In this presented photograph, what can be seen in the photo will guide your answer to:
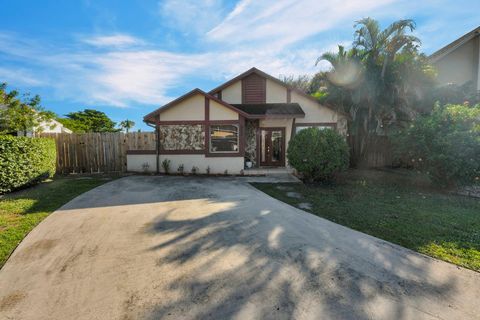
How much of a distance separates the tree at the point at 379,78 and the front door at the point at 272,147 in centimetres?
325

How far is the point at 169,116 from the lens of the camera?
1185 centimetres

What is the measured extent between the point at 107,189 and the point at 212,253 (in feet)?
19.7

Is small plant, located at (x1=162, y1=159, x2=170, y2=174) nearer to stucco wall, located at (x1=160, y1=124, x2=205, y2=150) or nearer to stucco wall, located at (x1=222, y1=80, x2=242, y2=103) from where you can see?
stucco wall, located at (x1=160, y1=124, x2=205, y2=150)

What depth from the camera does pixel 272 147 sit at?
43.9ft

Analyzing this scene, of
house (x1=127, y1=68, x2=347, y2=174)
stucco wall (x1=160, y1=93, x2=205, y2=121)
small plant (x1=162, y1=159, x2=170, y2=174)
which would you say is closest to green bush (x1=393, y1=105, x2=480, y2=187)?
house (x1=127, y1=68, x2=347, y2=174)

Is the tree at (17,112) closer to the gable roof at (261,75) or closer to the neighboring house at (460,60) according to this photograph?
the gable roof at (261,75)

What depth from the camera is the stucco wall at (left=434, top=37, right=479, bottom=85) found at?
48.3ft

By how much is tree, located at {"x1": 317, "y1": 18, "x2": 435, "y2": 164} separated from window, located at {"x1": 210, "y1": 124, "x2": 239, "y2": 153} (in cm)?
548

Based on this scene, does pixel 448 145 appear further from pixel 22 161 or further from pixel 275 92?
pixel 22 161

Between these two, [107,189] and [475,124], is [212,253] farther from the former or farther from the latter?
[475,124]

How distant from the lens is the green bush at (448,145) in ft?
23.7

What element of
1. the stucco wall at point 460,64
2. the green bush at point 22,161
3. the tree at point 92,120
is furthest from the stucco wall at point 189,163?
the tree at point 92,120

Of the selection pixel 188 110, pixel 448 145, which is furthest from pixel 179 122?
pixel 448 145

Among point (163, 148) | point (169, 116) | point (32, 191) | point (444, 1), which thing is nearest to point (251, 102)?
point (169, 116)
